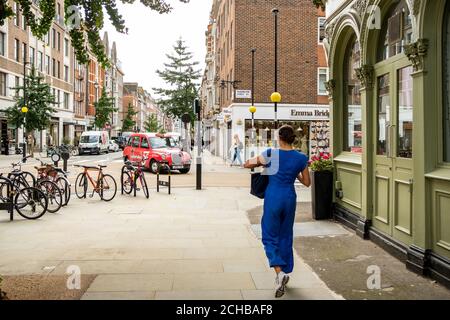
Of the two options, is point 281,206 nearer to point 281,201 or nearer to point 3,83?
point 281,201

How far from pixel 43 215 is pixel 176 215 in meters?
2.86

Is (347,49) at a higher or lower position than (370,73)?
higher

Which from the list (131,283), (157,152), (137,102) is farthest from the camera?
(137,102)

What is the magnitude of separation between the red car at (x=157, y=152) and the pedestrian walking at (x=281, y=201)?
17.8 m

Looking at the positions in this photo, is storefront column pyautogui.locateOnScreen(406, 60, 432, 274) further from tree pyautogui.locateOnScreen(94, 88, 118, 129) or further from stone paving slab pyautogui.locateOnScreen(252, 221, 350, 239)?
tree pyautogui.locateOnScreen(94, 88, 118, 129)

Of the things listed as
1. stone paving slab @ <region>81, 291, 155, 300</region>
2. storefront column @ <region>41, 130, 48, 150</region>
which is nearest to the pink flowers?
stone paving slab @ <region>81, 291, 155, 300</region>

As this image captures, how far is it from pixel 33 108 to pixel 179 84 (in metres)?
26.9

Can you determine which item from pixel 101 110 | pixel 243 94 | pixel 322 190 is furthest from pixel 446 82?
pixel 101 110

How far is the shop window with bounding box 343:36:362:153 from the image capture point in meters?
8.80

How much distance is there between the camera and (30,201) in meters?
9.77

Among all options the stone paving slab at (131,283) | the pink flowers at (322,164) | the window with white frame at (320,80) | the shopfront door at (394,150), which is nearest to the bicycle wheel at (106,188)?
the pink flowers at (322,164)

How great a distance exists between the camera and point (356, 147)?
29.2 feet

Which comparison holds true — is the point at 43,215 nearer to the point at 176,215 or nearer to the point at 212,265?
the point at 176,215
